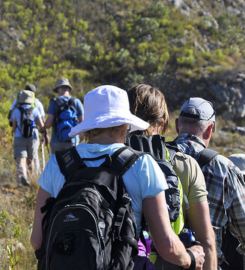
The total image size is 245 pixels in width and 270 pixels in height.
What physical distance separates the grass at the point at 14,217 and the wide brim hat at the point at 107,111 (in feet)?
5.19

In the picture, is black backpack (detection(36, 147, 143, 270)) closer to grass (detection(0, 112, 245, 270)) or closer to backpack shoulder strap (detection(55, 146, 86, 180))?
backpack shoulder strap (detection(55, 146, 86, 180))

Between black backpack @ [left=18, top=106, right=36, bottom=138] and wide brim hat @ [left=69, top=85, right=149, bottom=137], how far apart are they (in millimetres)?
4920

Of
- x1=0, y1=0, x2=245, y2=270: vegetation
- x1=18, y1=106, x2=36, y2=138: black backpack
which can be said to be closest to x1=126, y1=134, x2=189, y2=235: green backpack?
x1=18, y1=106, x2=36, y2=138: black backpack

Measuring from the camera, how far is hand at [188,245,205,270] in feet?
5.85

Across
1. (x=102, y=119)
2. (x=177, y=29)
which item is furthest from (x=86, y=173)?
(x=177, y=29)

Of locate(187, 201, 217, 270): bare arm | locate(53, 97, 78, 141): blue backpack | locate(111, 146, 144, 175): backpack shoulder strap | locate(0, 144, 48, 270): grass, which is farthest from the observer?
locate(53, 97, 78, 141): blue backpack

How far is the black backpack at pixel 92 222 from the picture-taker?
1.44 meters

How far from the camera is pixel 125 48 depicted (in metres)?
23.5

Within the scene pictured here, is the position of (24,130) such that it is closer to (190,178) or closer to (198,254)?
(190,178)

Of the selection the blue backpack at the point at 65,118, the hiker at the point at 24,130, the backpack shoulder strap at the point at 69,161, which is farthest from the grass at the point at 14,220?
the backpack shoulder strap at the point at 69,161

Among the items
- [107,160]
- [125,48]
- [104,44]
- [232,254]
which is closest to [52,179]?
[107,160]

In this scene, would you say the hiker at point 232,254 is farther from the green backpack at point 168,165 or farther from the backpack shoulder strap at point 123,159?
the backpack shoulder strap at point 123,159

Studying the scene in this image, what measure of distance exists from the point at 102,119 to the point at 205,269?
966mm

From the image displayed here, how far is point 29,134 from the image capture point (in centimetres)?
661
